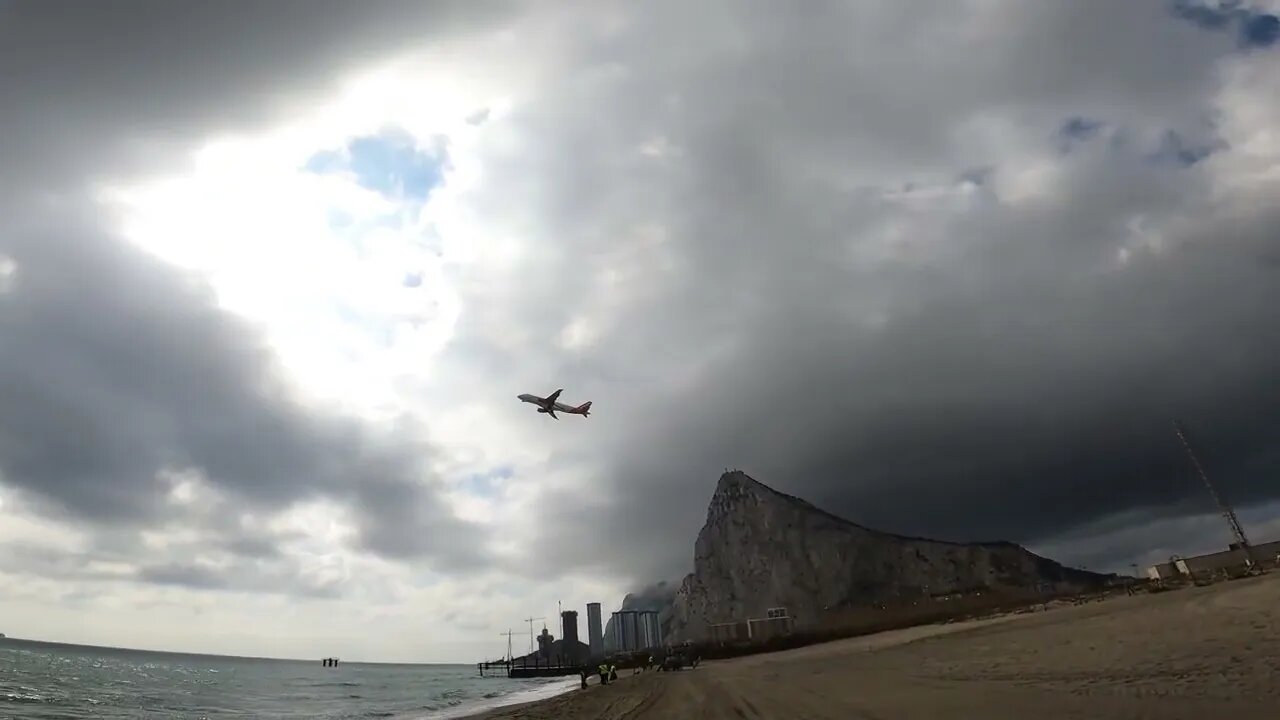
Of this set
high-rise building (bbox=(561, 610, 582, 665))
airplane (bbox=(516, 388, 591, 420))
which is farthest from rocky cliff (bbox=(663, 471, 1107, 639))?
airplane (bbox=(516, 388, 591, 420))

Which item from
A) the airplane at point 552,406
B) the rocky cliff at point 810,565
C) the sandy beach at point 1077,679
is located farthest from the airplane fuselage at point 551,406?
the rocky cliff at point 810,565

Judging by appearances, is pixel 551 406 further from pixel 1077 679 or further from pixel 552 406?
pixel 1077 679

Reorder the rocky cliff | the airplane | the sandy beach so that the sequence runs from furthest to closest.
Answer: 1. the rocky cliff
2. the airplane
3. the sandy beach

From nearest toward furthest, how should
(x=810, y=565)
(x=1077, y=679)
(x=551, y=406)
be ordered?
1. (x=1077, y=679)
2. (x=551, y=406)
3. (x=810, y=565)

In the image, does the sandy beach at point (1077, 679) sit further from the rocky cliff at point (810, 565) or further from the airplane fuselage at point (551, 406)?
the rocky cliff at point (810, 565)

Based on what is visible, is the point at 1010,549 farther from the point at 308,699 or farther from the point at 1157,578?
the point at 308,699

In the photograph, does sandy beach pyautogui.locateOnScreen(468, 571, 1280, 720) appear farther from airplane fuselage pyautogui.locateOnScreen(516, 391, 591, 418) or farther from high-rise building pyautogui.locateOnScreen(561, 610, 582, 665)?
high-rise building pyautogui.locateOnScreen(561, 610, 582, 665)

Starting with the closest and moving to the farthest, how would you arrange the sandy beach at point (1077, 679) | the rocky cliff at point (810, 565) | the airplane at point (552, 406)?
the sandy beach at point (1077, 679) < the airplane at point (552, 406) < the rocky cliff at point (810, 565)

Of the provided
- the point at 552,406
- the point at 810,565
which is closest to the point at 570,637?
the point at 810,565

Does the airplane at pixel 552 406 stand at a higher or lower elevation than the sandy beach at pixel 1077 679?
higher
